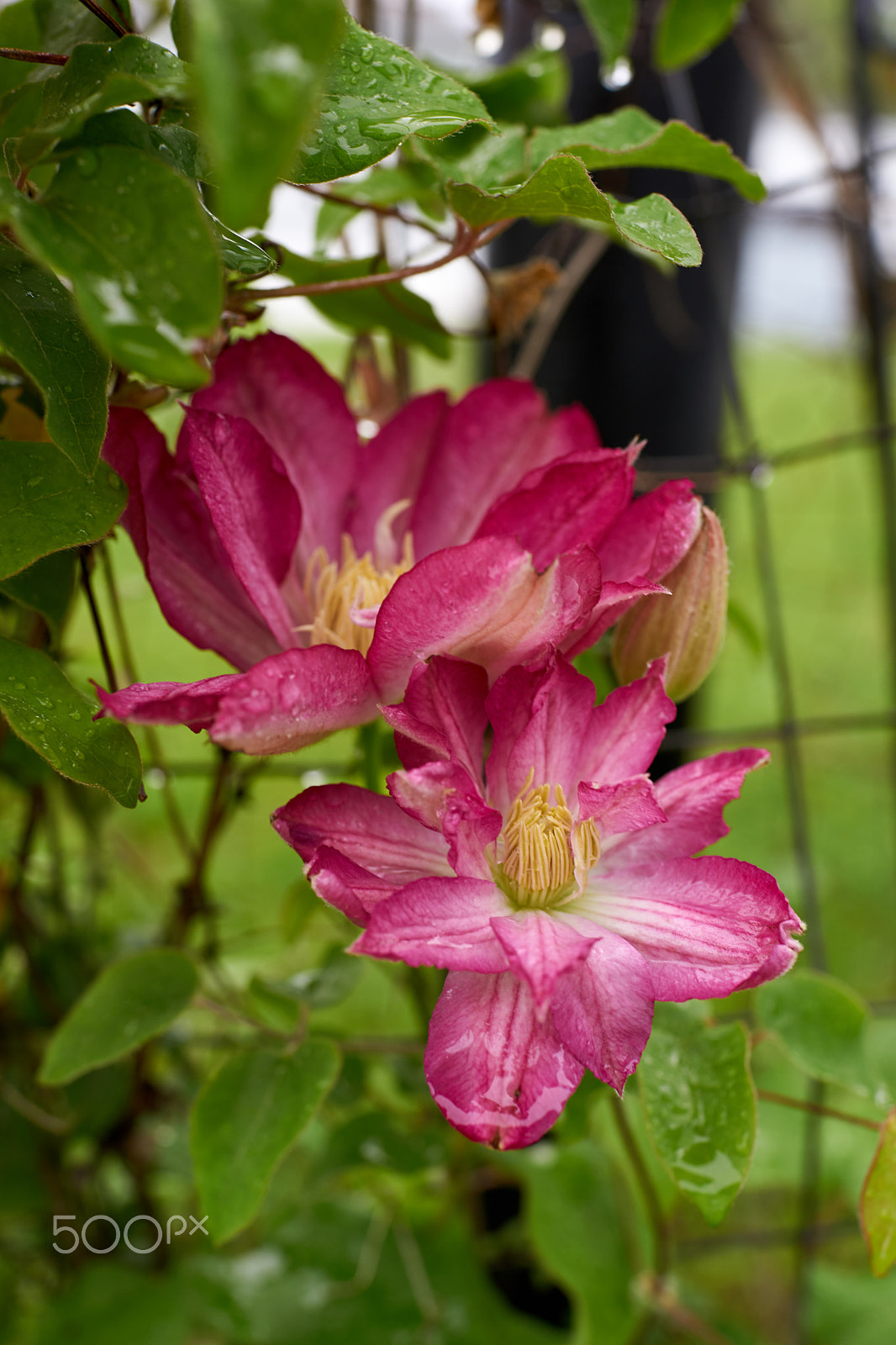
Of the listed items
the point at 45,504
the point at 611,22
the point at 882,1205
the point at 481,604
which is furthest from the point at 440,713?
the point at 611,22

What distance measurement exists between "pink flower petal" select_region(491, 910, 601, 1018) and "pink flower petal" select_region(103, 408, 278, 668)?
17 centimetres

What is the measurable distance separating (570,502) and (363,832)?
0.46ft

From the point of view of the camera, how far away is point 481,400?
0.47 metres

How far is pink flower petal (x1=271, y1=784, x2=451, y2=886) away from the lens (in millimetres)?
334

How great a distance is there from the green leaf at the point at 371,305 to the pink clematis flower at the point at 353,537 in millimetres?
50

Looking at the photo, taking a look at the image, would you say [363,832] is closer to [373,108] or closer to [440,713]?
[440,713]

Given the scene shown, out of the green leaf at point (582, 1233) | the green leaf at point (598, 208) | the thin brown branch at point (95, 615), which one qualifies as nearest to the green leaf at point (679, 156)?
the green leaf at point (598, 208)

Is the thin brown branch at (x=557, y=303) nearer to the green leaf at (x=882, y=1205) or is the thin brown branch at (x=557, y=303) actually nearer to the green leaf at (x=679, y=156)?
the green leaf at (x=679, y=156)

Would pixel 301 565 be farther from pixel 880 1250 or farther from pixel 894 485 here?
pixel 894 485

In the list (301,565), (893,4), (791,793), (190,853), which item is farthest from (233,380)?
(893,4)

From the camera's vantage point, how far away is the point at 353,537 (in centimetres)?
50

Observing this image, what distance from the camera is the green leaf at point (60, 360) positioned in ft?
1.03

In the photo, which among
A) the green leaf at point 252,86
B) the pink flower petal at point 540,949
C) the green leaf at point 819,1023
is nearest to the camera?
the green leaf at point 252,86
